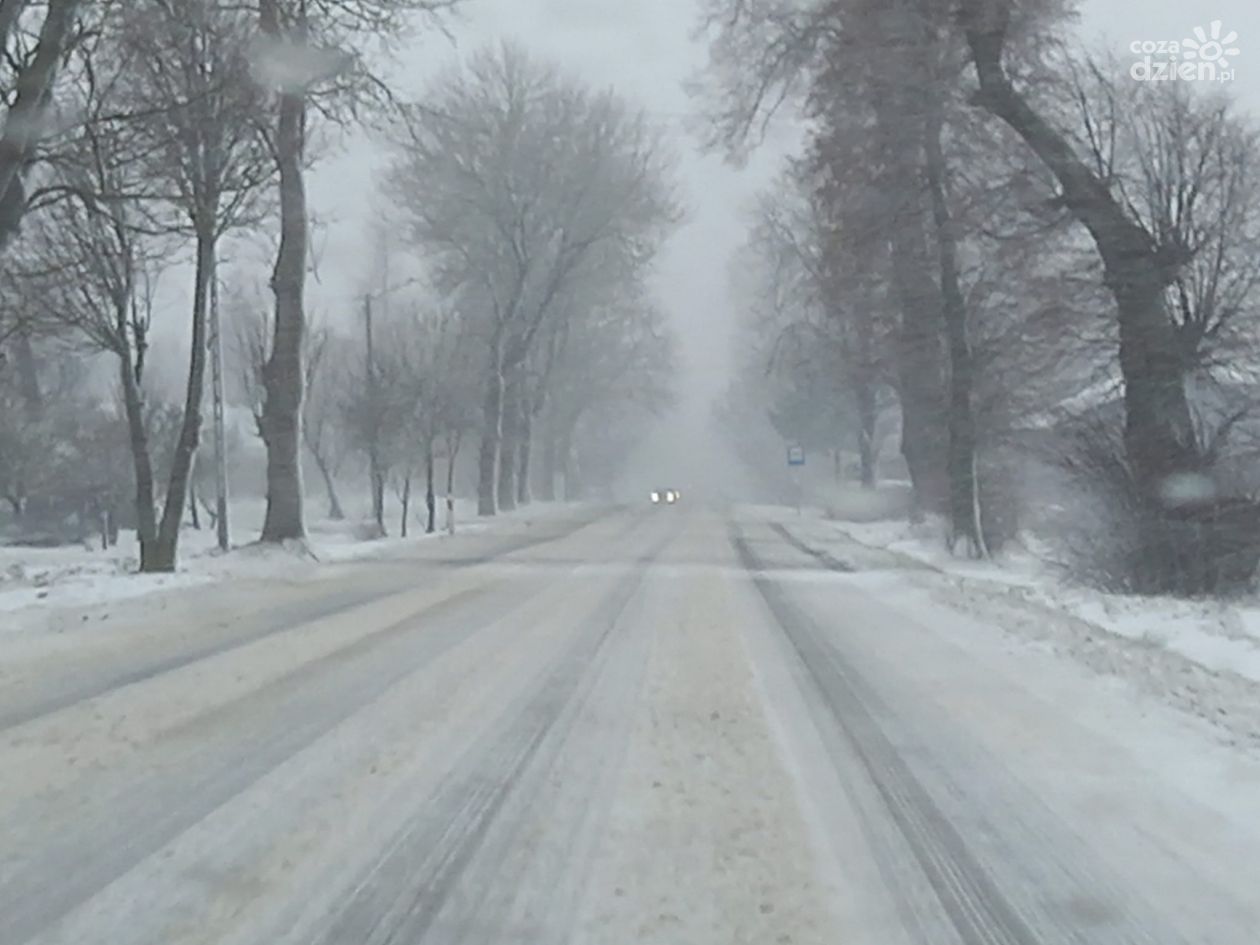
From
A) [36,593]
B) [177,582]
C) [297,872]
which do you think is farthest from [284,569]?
[297,872]

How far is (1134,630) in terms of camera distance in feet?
49.0

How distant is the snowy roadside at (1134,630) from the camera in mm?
10750

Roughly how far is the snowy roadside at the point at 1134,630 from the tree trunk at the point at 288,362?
952 cm

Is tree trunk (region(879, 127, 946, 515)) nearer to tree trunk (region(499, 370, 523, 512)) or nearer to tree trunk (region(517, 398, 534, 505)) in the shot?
tree trunk (region(499, 370, 523, 512))

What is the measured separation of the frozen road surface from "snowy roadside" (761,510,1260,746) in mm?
400

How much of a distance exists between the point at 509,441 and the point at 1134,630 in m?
45.9

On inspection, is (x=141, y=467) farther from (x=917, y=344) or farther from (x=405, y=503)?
(x=405, y=503)

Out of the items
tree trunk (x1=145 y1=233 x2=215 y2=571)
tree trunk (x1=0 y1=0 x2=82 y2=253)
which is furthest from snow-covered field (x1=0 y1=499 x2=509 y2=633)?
tree trunk (x1=0 y1=0 x2=82 y2=253)

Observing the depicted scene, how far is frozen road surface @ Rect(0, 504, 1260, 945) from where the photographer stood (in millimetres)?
5418

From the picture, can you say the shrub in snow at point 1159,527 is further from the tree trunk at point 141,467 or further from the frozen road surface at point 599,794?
the tree trunk at point 141,467

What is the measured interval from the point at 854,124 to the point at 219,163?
1035 cm

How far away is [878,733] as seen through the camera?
9.07 m

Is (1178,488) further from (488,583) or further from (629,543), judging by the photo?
(629,543)

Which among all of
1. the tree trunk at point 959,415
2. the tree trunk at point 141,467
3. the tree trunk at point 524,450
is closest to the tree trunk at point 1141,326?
the tree trunk at point 959,415
